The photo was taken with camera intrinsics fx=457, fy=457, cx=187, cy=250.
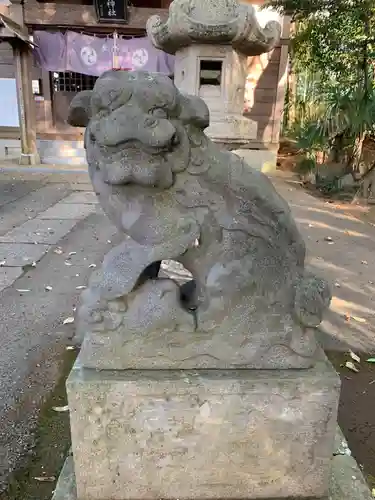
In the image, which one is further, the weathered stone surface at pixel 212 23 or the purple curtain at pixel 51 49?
the purple curtain at pixel 51 49

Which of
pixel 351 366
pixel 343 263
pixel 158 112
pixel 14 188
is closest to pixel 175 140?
pixel 158 112

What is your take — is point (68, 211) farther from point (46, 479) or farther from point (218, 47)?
point (46, 479)

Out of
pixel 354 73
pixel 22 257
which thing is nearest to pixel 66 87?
pixel 354 73

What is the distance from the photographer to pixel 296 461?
1459 mm

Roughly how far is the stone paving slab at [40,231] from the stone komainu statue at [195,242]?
3.67m

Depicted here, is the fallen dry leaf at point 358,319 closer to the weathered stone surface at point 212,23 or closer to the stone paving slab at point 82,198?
the weathered stone surface at point 212,23

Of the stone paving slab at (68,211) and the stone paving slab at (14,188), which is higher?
the stone paving slab at (68,211)

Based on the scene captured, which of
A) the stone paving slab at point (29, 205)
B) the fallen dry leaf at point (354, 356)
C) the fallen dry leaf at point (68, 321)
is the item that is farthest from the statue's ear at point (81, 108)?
the stone paving slab at point (29, 205)

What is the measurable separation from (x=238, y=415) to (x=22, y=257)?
11.3 ft

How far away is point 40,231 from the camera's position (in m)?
5.23

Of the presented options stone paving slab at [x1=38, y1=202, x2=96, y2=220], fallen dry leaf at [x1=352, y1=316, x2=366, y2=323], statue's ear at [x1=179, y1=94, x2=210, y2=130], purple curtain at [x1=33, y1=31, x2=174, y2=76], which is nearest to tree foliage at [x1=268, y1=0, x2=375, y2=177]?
purple curtain at [x1=33, y1=31, x2=174, y2=76]

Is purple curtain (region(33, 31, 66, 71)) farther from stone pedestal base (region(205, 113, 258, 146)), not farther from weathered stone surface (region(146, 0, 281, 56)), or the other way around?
stone pedestal base (region(205, 113, 258, 146))

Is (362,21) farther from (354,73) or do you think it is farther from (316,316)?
(316,316)

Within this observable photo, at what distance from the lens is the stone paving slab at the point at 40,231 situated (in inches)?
193
